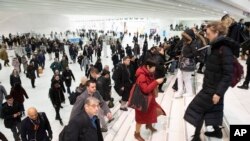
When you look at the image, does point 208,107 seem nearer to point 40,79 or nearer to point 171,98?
point 171,98

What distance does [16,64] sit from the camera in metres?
14.4

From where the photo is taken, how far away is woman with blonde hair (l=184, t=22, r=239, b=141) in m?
2.93

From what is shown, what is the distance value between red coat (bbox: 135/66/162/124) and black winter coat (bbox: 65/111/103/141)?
4.26 feet

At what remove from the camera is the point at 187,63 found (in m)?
5.46

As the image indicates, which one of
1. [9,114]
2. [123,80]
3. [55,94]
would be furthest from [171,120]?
[55,94]

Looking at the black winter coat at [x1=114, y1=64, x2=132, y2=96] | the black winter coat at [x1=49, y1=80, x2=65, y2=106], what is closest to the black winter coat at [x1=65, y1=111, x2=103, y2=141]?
the black winter coat at [x1=114, y1=64, x2=132, y2=96]

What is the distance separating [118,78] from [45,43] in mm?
19366

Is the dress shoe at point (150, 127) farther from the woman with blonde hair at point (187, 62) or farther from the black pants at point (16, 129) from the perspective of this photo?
the black pants at point (16, 129)

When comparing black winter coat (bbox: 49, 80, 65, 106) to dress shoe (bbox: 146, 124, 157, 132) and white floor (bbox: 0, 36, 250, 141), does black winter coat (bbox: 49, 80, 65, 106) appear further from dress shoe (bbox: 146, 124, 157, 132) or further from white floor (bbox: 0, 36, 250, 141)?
dress shoe (bbox: 146, 124, 157, 132)

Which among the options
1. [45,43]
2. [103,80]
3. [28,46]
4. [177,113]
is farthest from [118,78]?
[45,43]

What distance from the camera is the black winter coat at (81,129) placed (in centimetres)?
251

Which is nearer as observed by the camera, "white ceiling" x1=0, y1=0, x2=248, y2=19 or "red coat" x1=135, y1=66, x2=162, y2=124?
"red coat" x1=135, y1=66, x2=162, y2=124

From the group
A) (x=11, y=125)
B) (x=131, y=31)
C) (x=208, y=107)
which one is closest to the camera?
(x=208, y=107)

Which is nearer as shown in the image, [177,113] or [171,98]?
[177,113]
